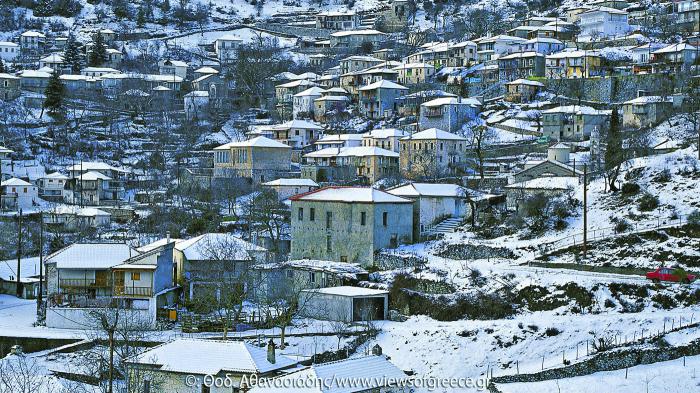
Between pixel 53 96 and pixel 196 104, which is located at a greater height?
pixel 53 96

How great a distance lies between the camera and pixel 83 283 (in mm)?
43938

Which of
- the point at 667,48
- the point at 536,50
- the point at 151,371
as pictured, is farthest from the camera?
the point at 536,50

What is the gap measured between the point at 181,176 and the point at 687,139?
3470 centimetres

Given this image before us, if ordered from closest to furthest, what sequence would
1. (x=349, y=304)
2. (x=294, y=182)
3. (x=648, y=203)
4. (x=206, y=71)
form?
(x=349, y=304)
(x=648, y=203)
(x=294, y=182)
(x=206, y=71)

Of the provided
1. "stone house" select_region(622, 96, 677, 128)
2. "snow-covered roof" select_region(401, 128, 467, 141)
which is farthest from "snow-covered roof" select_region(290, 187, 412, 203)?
"stone house" select_region(622, 96, 677, 128)

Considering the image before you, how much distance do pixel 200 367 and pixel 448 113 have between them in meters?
51.3

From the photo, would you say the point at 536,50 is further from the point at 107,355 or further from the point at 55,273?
the point at 107,355

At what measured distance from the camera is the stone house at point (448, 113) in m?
78.4

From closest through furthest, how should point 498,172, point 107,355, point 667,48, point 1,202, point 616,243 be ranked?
point 107,355, point 616,243, point 498,172, point 1,202, point 667,48

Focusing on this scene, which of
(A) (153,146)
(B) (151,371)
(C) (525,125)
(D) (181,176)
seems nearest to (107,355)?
(B) (151,371)

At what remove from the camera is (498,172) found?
65.1 m

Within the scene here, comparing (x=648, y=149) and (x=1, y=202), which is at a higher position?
(x=648, y=149)

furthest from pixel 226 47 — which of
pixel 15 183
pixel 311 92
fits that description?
pixel 15 183

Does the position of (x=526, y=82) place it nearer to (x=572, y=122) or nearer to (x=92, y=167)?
(x=572, y=122)
